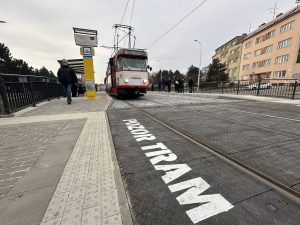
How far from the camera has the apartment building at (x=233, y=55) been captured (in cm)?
5525

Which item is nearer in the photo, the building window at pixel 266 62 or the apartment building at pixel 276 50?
the apartment building at pixel 276 50

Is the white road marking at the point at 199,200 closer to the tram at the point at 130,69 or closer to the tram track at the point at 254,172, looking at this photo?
the tram track at the point at 254,172

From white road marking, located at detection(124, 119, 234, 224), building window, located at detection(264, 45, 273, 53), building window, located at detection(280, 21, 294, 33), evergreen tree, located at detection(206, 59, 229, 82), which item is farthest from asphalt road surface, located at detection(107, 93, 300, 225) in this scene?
evergreen tree, located at detection(206, 59, 229, 82)

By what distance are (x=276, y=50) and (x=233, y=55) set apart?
2286 cm

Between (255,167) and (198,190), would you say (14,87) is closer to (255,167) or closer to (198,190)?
(198,190)

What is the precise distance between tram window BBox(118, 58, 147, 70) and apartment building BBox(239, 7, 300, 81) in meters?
21.6

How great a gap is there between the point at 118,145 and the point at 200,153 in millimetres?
1576

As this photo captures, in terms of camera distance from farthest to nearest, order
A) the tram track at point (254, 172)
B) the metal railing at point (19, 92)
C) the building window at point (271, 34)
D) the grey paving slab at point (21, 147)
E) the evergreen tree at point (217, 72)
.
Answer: the evergreen tree at point (217, 72) → the building window at point (271, 34) → the metal railing at point (19, 92) → the grey paving slab at point (21, 147) → the tram track at point (254, 172)

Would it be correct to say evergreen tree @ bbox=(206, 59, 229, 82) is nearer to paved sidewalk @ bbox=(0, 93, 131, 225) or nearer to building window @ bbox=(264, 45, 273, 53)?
building window @ bbox=(264, 45, 273, 53)

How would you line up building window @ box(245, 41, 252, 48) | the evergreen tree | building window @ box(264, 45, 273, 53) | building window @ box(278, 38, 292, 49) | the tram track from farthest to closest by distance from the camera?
the evergreen tree < building window @ box(245, 41, 252, 48) < building window @ box(264, 45, 273, 53) < building window @ box(278, 38, 292, 49) < the tram track

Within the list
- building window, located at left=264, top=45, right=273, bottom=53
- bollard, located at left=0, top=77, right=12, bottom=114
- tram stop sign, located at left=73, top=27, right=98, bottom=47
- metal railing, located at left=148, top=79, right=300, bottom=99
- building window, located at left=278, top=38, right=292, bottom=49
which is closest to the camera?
bollard, located at left=0, top=77, right=12, bottom=114

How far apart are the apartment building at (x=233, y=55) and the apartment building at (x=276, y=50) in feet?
16.7

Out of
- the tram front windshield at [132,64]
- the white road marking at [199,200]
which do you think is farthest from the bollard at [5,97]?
the white road marking at [199,200]

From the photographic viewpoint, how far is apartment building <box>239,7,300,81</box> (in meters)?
31.4
